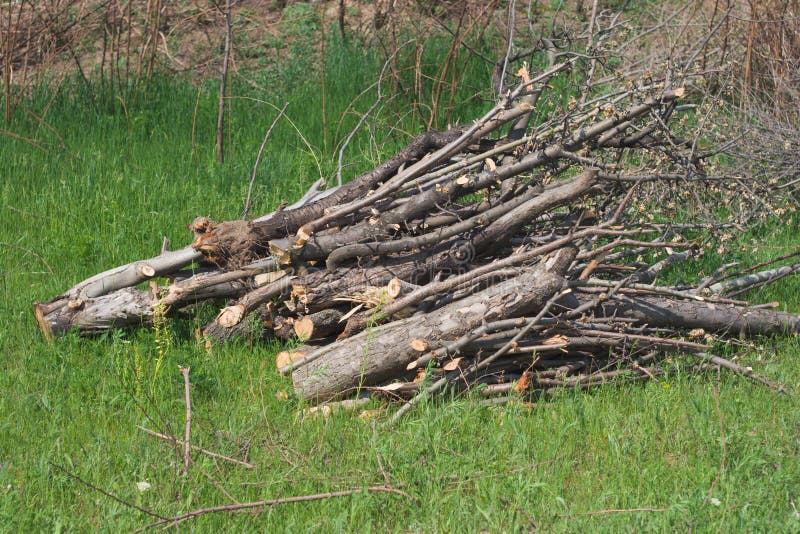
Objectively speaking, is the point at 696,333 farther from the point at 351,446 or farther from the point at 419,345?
the point at 351,446

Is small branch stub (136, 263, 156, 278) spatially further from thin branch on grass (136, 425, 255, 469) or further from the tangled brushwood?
thin branch on grass (136, 425, 255, 469)

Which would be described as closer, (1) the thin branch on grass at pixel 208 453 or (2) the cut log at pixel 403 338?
(1) the thin branch on grass at pixel 208 453

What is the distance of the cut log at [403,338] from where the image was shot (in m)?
4.71

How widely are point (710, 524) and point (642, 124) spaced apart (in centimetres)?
307

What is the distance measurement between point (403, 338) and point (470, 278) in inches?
23.7

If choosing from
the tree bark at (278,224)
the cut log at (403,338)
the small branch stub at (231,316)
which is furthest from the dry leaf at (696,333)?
the small branch stub at (231,316)

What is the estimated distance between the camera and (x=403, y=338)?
4.74m

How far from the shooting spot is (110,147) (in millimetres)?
8391

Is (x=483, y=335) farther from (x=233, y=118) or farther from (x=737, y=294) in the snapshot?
(x=233, y=118)

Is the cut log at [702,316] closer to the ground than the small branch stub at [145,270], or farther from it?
closer to the ground

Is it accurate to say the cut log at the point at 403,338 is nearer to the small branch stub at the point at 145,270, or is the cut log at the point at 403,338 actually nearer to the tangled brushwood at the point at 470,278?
the tangled brushwood at the point at 470,278

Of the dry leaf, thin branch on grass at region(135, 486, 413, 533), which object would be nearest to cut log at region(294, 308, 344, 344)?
thin branch on grass at region(135, 486, 413, 533)

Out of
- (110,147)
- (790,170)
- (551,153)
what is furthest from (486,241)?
(110,147)

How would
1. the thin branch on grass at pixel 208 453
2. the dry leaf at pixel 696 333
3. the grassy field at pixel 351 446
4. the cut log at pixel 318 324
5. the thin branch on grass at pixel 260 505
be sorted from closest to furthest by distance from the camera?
the thin branch on grass at pixel 260 505 → the grassy field at pixel 351 446 → the thin branch on grass at pixel 208 453 → the cut log at pixel 318 324 → the dry leaf at pixel 696 333
